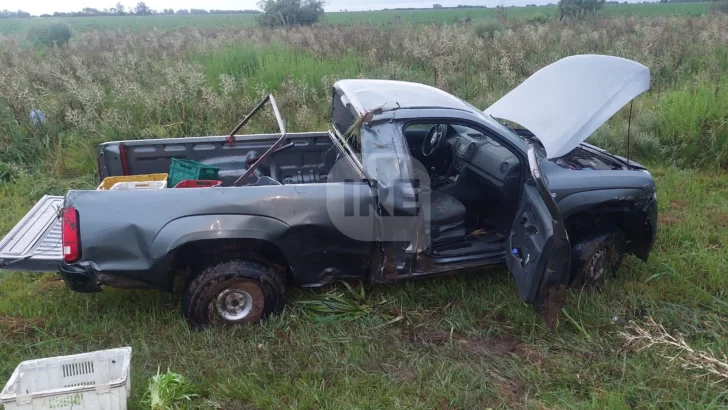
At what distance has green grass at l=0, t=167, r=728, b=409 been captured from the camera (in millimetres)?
3180

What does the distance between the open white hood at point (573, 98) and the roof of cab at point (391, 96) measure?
54cm

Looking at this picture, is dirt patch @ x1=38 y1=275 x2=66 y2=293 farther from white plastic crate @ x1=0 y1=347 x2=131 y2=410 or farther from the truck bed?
white plastic crate @ x1=0 y1=347 x2=131 y2=410

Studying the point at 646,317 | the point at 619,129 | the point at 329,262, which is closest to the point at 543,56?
the point at 619,129

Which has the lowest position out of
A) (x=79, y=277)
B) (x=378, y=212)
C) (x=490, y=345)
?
(x=490, y=345)

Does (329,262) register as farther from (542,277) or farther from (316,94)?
(316,94)

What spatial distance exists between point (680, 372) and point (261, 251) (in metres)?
2.81

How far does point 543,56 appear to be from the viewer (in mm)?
10508

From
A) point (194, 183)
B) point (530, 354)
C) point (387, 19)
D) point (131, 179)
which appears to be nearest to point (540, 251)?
point (530, 354)

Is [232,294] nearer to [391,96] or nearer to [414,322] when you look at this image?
[414,322]

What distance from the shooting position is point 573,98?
3.98 m

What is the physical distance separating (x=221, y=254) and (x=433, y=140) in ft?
7.71

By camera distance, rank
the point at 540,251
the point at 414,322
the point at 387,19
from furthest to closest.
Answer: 1. the point at 387,19
2. the point at 414,322
3. the point at 540,251

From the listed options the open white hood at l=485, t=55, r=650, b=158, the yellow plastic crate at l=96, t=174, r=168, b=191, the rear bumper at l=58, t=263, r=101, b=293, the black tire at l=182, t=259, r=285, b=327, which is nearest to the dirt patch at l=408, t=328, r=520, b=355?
the black tire at l=182, t=259, r=285, b=327

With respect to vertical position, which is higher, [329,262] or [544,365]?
[329,262]
